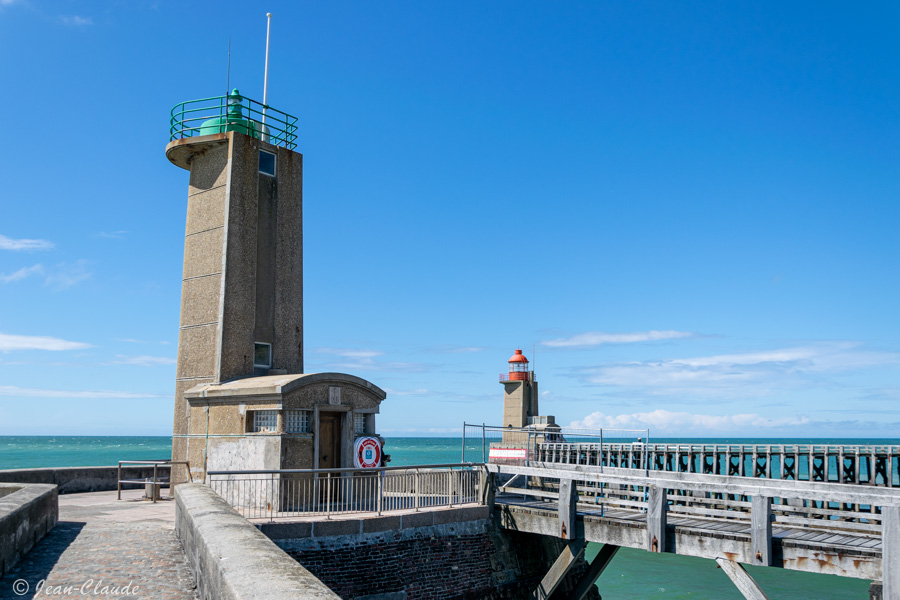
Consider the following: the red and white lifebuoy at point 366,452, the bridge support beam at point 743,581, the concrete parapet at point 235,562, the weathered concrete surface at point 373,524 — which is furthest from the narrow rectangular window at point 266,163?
the bridge support beam at point 743,581

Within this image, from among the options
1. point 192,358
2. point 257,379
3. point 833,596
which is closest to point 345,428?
point 257,379

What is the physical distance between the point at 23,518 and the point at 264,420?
7447mm

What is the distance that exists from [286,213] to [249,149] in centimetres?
190

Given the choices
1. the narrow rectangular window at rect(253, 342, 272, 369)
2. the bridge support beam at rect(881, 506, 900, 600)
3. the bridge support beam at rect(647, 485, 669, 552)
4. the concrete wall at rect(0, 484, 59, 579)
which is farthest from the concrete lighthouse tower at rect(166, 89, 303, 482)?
the bridge support beam at rect(881, 506, 900, 600)

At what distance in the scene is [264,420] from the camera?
16.2m

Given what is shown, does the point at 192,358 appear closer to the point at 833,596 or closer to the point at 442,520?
the point at 442,520

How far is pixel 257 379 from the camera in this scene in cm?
1703

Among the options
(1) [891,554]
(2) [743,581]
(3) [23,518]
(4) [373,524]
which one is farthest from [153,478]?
(1) [891,554]

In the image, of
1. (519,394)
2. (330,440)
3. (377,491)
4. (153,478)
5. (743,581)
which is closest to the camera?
(743,581)

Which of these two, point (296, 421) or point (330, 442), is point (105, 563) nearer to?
point (296, 421)

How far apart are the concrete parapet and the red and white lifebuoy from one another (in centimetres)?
747

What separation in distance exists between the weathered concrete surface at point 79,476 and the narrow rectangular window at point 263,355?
4.57m

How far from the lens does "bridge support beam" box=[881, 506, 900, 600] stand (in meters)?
9.60

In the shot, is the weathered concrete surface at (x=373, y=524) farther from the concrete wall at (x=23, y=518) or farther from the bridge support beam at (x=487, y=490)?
the concrete wall at (x=23, y=518)
